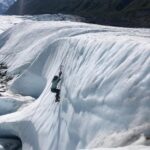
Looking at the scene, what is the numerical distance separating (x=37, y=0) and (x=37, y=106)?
3998 inches

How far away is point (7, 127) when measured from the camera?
1755 centimetres

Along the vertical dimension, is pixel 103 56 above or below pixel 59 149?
above

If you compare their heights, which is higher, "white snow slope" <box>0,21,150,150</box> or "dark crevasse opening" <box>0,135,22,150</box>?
"white snow slope" <box>0,21,150,150</box>

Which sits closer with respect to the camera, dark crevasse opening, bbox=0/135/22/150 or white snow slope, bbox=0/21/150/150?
white snow slope, bbox=0/21/150/150

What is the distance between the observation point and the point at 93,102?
42.5ft

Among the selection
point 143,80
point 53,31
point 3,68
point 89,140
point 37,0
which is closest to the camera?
point 143,80

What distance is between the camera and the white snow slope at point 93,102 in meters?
10.8

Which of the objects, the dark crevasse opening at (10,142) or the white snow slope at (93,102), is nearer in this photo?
the white snow slope at (93,102)

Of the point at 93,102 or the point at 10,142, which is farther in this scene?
the point at 10,142

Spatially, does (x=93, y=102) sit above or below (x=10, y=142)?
above

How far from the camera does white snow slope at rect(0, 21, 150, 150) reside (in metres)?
10.8

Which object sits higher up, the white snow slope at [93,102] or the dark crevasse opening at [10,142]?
the white snow slope at [93,102]

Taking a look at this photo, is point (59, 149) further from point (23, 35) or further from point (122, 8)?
point (122, 8)

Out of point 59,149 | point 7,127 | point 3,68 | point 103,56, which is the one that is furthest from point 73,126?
point 3,68
